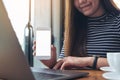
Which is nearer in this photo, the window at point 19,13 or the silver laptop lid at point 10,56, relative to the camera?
the silver laptop lid at point 10,56

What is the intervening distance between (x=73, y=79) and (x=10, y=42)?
0.25 metres

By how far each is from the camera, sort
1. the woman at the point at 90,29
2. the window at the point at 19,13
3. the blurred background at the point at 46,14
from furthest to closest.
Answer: the blurred background at the point at 46,14 → the window at the point at 19,13 → the woman at the point at 90,29

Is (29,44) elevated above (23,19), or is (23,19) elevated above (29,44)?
(23,19)

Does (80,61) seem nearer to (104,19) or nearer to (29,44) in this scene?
(104,19)

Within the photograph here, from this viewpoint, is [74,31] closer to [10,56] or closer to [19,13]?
Answer: [10,56]

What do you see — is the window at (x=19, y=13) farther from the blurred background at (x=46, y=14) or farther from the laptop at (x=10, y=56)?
the laptop at (x=10, y=56)

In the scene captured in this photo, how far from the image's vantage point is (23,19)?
2.56m

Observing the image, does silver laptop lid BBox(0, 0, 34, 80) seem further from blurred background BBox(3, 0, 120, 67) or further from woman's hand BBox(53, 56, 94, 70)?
blurred background BBox(3, 0, 120, 67)

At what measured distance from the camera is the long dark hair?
1407 millimetres

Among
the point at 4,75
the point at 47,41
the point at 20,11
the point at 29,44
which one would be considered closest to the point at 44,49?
the point at 47,41

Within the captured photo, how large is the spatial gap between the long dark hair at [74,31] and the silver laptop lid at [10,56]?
0.91 m

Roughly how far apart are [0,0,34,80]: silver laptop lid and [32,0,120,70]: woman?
0.88 meters

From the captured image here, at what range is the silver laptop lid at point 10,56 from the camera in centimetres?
46

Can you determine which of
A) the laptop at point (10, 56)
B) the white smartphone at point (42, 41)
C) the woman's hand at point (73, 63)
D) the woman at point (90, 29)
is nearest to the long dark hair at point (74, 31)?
the woman at point (90, 29)
